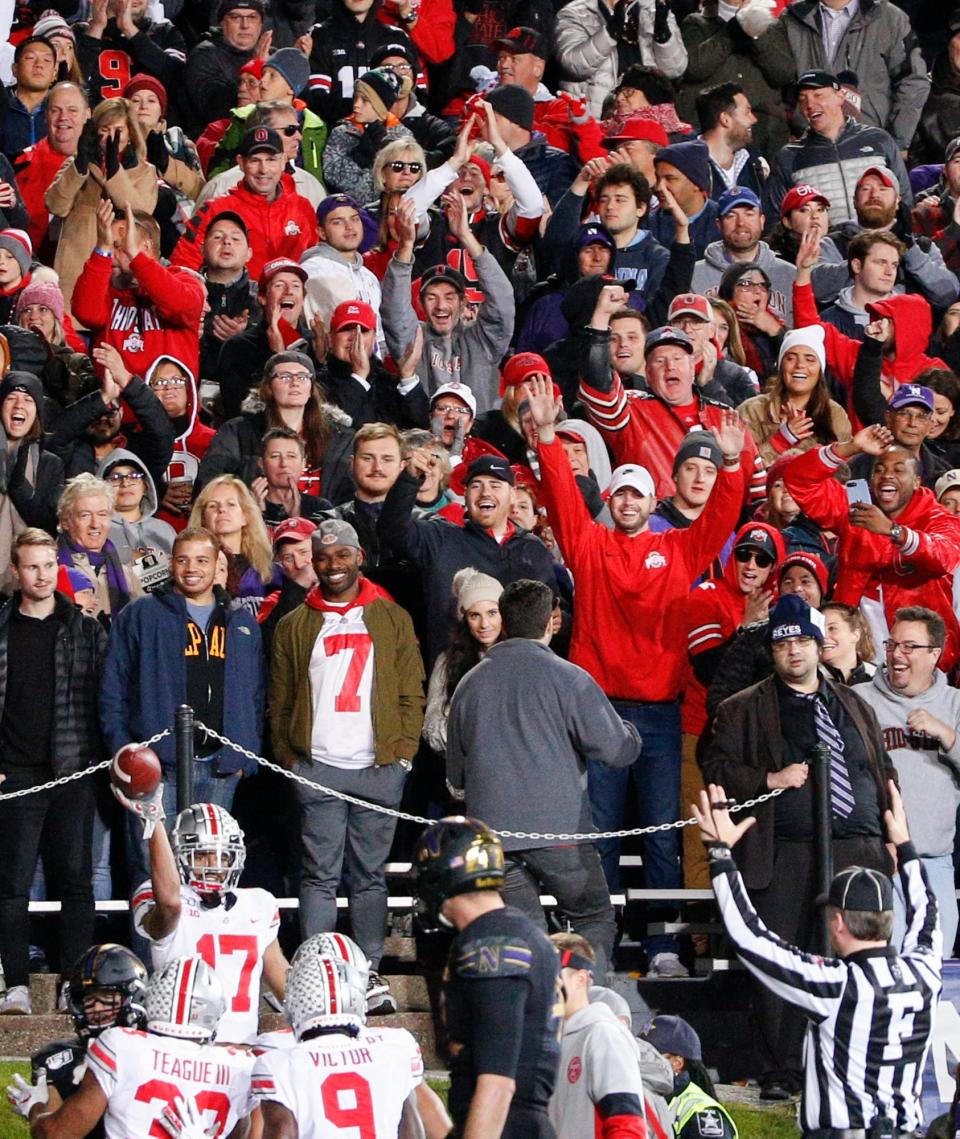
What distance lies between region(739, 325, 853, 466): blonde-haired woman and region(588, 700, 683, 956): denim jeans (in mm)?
2174

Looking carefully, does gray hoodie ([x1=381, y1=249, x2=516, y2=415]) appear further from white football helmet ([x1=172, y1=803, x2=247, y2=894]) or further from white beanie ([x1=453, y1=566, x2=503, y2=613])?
white football helmet ([x1=172, y1=803, x2=247, y2=894])

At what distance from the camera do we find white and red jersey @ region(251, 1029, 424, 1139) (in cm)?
687

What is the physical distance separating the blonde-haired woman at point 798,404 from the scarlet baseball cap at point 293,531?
2592 millimetres

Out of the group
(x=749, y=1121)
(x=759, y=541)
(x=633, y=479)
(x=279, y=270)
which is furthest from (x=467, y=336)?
(x=749, y=1121)

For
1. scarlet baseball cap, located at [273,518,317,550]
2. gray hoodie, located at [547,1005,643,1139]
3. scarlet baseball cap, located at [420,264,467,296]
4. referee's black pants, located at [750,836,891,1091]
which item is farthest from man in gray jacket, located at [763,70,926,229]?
gray hoodie, located at [547,1005,643,1139]

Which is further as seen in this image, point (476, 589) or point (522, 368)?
point (522, 368)

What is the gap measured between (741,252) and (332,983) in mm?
7961

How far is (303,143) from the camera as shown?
15398 millimetres

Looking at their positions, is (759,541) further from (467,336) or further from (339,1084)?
(339,1084)

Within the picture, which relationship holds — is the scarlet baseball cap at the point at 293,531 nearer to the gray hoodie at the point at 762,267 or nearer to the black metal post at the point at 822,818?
the black metal post at the point at 822,818

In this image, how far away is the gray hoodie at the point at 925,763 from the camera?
405 inches

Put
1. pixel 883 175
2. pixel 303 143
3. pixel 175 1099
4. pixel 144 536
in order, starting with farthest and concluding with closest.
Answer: pixel 303 143
pixel 883 175
pixel 144 536
pixel 175 1099

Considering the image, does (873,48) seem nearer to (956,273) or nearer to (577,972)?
(956,273)

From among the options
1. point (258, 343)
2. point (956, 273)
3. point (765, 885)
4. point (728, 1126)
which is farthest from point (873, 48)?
point (728, 1126)
